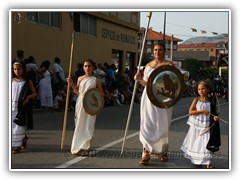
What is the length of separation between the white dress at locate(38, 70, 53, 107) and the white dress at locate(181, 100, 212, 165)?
8.58 metres

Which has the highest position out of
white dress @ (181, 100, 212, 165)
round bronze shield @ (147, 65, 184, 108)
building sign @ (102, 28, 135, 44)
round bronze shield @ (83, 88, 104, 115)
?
building sign @ (102, 28, 135, 44)

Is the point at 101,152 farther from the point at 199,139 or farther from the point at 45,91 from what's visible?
the point at 45,91

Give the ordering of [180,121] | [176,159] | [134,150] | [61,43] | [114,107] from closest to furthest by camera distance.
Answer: [176,159]
[134,150]
[180,121]
[114,107]
[61,43]

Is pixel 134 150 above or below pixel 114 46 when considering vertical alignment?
below

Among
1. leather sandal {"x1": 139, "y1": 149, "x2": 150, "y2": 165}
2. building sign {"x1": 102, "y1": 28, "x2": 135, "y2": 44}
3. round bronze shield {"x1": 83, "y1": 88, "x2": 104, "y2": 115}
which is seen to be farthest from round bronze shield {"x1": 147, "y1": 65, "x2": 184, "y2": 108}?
building sign {"x1": 102, "y1": 28, "x2": 135, "y2": 44}

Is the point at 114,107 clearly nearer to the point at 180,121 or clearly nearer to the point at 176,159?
the point at 180,121

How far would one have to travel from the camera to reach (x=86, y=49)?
22766 mm

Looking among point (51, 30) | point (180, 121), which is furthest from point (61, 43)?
point (180, 121)

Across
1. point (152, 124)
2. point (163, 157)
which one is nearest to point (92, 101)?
point (152, 124)

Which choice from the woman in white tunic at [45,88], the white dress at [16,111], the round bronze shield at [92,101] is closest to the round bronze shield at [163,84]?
the round bronze shield at [92,101]

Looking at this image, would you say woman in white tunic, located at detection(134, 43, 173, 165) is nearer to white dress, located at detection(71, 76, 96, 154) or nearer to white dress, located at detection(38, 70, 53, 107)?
white dress, located at detection(71, 76, 96, 154)

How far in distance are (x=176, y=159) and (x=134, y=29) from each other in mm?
22555

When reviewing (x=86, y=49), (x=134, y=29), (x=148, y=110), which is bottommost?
(x=148, y=110)

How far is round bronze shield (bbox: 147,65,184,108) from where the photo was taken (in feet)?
22.4
